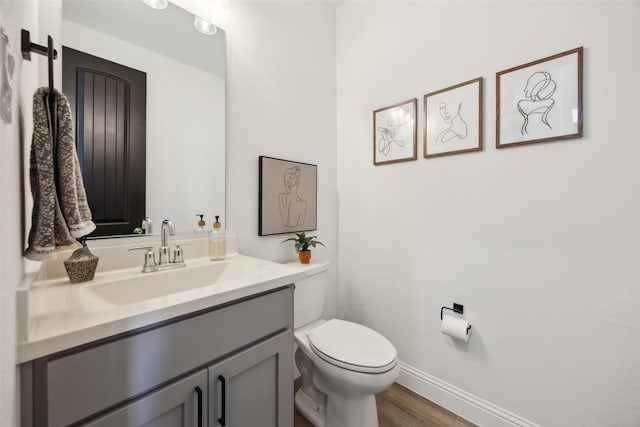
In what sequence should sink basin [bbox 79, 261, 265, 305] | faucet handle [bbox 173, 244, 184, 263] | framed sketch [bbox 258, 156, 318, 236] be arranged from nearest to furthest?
sink basin [bbox 79, 261, 265, 305] → faucet handle [bbox 173, 244, 184, 263] → framed sketch [bbox 258, 156, 318, 236]

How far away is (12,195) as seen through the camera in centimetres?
48

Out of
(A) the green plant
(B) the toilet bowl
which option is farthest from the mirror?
(B) the toilet bowl

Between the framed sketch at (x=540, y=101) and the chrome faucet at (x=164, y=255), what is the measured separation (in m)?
1.64

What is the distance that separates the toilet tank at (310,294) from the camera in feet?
4.78

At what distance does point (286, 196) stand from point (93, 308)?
3.60 ft

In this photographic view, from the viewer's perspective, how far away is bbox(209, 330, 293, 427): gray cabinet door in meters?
0.83

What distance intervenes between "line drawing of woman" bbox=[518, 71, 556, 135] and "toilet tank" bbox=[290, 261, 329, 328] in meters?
1.27

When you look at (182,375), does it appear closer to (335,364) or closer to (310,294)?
(335,364)

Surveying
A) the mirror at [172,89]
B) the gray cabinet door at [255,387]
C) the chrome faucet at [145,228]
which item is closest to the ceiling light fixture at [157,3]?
the mirror at [172,89]

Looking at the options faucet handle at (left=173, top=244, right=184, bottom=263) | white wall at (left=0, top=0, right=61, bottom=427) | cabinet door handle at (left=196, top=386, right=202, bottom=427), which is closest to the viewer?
white wall at (left=0, top=0, right=61, bottom=427)

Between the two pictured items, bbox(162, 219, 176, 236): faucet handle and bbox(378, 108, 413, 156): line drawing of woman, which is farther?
bbox(378, 108, 413, 156): line drawing of woman

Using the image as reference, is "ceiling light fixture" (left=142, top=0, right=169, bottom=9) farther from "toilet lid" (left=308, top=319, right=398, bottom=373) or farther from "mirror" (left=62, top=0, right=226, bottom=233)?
"toilet lid" (left=308, top=319, right=398, bottom=373)

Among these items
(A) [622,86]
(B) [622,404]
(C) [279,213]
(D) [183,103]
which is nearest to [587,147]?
(A) [622,86]

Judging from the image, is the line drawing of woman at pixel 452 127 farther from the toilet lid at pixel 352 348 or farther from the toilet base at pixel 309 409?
the toilet base at pixel 309 409
